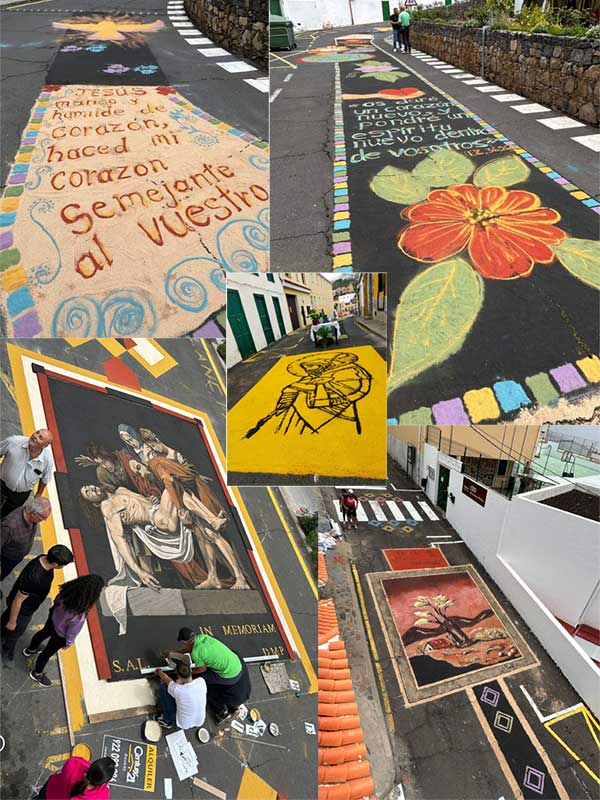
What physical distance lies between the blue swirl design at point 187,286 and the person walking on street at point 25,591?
7.18 feet

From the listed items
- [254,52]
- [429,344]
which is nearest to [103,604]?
[429,344]

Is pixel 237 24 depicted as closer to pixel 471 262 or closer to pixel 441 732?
pixel 471 262

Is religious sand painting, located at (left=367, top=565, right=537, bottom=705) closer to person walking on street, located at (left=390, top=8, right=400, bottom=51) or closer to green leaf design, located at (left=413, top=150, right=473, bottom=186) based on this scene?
green leaf design, located at (left=413, top=150, right=473, bottom=186)

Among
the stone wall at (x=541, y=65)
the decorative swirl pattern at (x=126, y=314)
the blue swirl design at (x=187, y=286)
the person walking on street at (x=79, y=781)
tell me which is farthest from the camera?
the stone wall at (x=541, y=65)

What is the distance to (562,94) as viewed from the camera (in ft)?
28.6

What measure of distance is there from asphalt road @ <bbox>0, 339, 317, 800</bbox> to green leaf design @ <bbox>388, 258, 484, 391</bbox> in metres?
1.76

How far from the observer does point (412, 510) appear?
11039 mm

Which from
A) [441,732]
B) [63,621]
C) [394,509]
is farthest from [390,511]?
[63,621]

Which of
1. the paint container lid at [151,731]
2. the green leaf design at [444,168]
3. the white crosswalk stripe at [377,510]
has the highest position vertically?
the green leaf design at [444,168]

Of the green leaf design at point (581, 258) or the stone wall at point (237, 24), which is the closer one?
the green leaf design at point (581, 258)

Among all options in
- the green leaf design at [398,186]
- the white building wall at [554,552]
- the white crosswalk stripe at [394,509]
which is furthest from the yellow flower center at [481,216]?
the white crosswalk stripe at [394,509]

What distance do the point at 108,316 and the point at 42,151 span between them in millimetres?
2285

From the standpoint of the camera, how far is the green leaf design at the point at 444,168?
22.0 feet

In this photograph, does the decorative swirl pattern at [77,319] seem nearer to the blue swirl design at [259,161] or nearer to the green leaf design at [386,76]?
the blue swirl design at [259,161]
